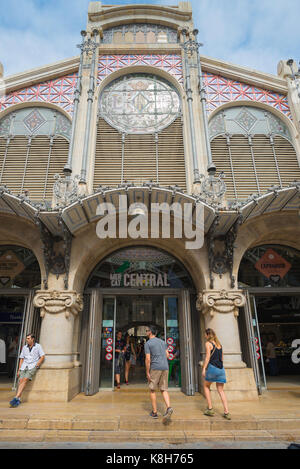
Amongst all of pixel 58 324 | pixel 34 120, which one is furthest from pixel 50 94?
→ pixel 58 324

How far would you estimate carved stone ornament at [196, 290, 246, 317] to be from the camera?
814cm

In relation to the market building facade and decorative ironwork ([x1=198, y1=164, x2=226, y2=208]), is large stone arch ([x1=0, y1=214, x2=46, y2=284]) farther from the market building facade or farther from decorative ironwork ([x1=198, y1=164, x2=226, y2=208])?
decorative ironwork ([x1=198, y1=164, x2=226, y2=208])

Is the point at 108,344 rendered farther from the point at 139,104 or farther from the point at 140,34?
the point at 140,34

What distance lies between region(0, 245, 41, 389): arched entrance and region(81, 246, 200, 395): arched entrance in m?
1.84

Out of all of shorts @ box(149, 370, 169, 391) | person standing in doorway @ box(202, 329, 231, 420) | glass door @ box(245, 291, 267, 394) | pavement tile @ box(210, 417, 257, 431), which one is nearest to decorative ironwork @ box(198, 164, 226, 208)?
glass door @ box(245, 291, 267, 394)

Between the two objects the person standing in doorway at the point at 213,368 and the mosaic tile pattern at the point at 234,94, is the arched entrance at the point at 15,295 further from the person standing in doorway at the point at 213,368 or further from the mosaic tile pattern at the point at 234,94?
the mosaic tile pattern at the point at 234,94

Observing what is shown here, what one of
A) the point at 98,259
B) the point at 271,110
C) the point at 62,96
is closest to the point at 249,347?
the point at 98,259

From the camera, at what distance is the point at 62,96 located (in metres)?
11.8

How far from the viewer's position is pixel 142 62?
12.5 metres

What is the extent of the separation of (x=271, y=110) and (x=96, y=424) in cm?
1253

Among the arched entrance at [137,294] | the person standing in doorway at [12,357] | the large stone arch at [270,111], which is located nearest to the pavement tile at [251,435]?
the arched entrance at [137,294]

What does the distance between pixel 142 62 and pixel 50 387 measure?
1308 cm
